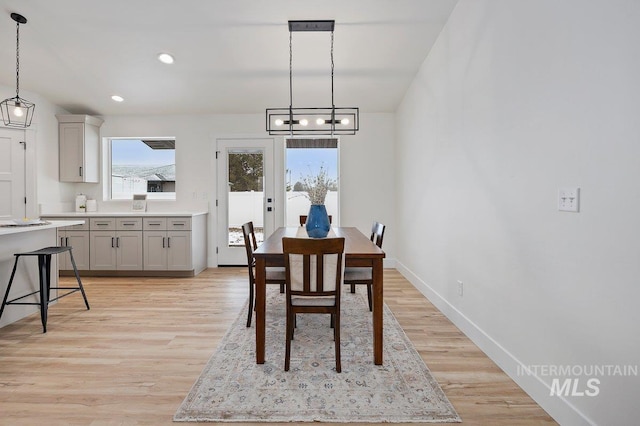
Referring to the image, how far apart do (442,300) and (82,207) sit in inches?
208

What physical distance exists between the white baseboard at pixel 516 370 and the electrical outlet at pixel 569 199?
3.03 ft

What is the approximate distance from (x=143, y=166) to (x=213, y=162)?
1185 millimetres

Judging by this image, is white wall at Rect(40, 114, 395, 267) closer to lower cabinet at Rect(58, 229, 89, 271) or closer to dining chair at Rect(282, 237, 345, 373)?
lower cabinet at Rect(58, 229, 89, 271)

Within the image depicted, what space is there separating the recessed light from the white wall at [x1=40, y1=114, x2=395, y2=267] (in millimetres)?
1498

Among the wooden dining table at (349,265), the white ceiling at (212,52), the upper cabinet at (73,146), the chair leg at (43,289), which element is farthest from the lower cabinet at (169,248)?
the wooden dining table at (349,265)

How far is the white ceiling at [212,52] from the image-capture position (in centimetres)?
312

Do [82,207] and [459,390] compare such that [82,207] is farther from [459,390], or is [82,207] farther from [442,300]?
[459,390]

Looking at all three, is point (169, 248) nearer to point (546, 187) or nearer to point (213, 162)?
point (213, 162)

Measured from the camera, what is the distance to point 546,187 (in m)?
1.79

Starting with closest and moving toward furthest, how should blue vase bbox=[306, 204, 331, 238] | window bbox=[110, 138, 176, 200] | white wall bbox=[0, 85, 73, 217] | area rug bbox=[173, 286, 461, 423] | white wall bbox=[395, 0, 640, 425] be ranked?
white wall bbox=[395, 0, 640, 425], area rug bbox=[173, 286, 461, 423], blue vase bbox=[306, 204, 331, 238], white wall bbox=[0, 85, 73, 217], window bbox=[110, 138, 176, 200]

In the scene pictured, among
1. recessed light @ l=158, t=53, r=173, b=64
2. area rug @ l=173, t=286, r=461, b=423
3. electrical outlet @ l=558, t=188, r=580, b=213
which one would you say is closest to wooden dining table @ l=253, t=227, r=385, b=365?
area rug @ l=173, t=286, r=461, b=423

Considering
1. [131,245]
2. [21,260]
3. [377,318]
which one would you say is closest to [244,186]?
[131,245]

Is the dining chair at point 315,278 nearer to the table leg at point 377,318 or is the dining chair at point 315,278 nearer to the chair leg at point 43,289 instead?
the table leg at point 377,318

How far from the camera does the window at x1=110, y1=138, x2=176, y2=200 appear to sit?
551 cm
